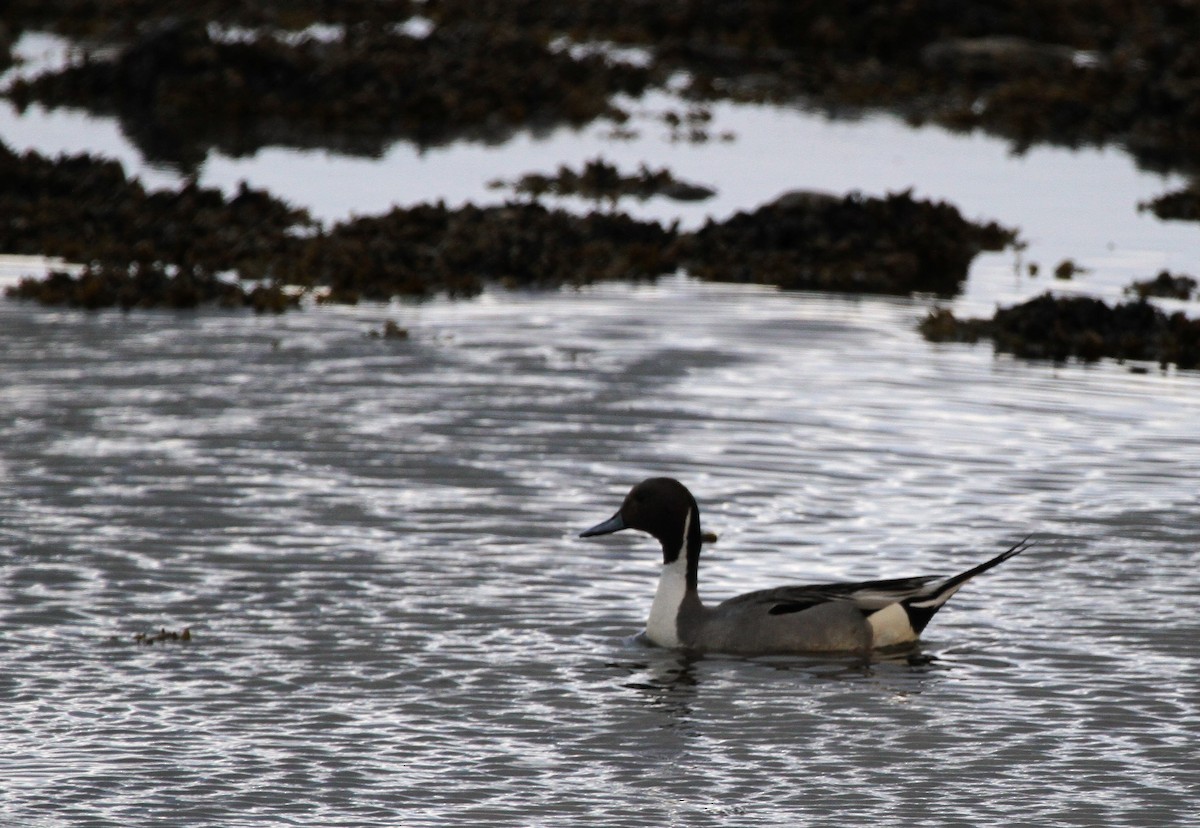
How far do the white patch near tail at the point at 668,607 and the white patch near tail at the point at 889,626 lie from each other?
965mm

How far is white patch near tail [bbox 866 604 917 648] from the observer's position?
34.5 feet

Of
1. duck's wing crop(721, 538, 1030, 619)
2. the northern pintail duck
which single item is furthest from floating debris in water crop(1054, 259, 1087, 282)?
duck's wing crop(721, 538, 1030, 619)

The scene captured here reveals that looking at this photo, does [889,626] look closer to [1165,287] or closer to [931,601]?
[931,601]

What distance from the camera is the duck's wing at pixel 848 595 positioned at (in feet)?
34.2

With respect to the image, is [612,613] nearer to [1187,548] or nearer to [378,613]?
[378,613]

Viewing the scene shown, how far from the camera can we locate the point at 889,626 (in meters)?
10.5

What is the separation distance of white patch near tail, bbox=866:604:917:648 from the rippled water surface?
283 mm

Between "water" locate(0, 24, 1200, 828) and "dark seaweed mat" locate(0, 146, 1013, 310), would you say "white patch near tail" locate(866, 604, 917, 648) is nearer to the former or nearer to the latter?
"water" locate(0, 24, 1200, 828)

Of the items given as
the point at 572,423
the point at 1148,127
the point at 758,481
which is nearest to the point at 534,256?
the point at 572,423

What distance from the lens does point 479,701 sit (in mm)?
9586

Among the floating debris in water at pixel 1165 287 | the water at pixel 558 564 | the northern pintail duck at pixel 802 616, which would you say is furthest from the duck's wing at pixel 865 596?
the floating debris in water at pixel 1165 287

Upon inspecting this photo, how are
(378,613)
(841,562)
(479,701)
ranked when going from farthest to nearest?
(841,562) → (378,613) → (479,701)

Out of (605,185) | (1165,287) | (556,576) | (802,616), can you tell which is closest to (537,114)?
(605,185)

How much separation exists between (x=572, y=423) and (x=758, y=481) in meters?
2.53
